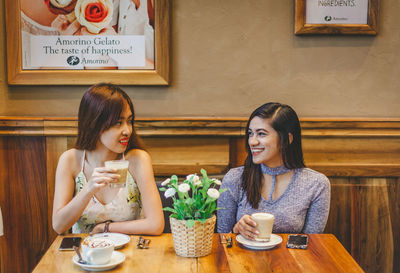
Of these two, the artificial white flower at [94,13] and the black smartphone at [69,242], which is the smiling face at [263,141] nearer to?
the black smartphone at [69,242]

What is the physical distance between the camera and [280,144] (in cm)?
198

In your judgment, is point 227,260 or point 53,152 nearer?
point 227,260

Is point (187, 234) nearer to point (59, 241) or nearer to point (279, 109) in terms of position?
point (59, 241)

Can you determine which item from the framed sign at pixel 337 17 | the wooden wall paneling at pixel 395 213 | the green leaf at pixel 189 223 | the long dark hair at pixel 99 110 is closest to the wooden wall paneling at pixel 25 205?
the long dark hair at pixel 99 110

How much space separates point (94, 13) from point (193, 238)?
162 centimetres

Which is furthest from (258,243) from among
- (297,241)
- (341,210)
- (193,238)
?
(341,210)

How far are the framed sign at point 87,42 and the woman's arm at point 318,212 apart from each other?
3.65 feet

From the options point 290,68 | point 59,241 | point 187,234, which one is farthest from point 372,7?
point 59,241

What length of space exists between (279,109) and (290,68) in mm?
591

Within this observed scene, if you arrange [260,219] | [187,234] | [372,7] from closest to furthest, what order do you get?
[187,234], [260,219], [372,7]

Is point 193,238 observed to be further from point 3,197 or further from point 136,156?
point 3,197

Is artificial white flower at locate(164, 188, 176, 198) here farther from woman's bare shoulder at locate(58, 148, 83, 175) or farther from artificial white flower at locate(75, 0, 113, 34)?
artificial white flower at locate(75, 0, 113, 34)

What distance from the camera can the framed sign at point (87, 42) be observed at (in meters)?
2.40

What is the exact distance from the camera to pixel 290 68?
2461 mm
